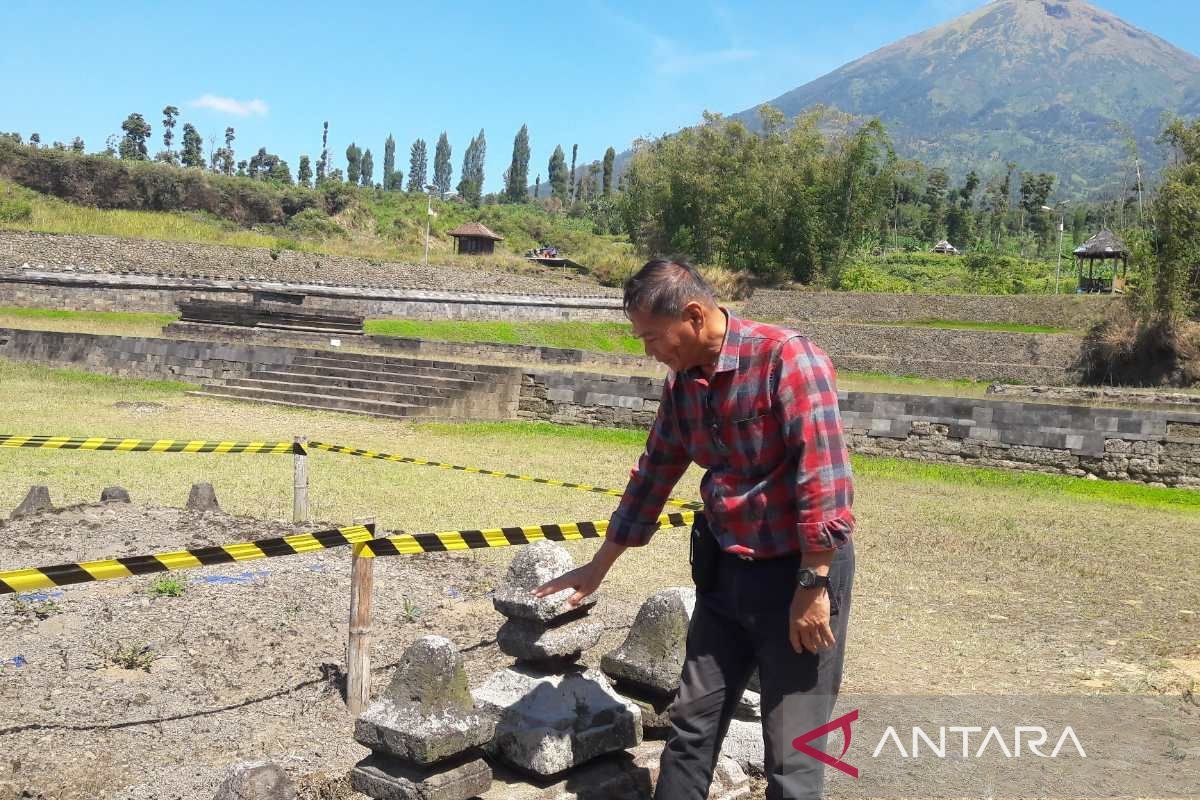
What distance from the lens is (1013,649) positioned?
5.29 m

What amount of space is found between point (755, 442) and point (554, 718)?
122 centimetres

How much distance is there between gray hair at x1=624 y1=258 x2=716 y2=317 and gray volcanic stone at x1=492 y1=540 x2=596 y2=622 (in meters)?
1.18

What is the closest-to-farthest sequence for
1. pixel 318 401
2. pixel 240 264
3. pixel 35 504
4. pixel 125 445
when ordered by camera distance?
pixel 35 504
pixel 125 445
pixel 318 401
pixel 240 264

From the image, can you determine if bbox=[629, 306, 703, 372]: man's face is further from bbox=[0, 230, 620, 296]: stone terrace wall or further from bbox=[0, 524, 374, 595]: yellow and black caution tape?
bbox=[0, 230, 620, 296]: stone terrace wall

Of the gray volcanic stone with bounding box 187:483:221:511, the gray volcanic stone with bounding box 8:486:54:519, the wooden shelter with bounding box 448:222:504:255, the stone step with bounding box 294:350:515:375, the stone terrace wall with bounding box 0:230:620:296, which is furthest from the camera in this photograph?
the wooden shelter with bounding box 448:222:504:255

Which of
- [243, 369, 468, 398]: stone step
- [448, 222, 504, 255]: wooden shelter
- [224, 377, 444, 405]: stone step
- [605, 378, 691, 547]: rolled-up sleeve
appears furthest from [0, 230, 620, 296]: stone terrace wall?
Answer: [605, 378, 691, 547]: rolled-up sleeve

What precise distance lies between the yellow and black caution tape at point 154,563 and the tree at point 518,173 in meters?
109

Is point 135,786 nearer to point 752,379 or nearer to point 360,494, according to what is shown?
point 752,379

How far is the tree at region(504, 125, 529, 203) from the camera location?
111 m

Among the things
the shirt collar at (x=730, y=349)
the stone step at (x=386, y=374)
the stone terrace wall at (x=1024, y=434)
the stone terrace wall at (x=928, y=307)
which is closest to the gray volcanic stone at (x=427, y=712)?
the shirt collar at (x=730, y=349)

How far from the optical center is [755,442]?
2.25m

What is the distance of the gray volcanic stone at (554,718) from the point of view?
115 inches

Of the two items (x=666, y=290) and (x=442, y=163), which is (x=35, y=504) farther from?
(x=442, y=163)

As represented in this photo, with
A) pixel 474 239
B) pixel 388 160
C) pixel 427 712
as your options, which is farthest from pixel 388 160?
pixel 427 712
